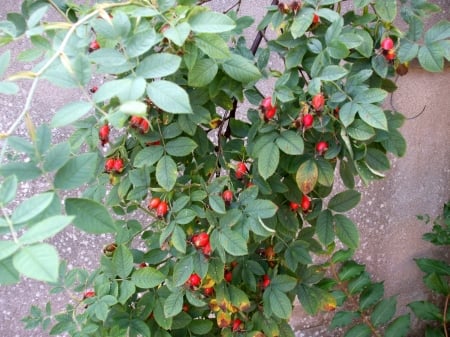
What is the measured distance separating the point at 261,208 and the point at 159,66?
0.31 metres

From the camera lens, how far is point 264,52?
78 centimetres

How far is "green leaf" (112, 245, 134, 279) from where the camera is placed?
829 millimetres

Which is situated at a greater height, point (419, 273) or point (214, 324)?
point (214, 324)

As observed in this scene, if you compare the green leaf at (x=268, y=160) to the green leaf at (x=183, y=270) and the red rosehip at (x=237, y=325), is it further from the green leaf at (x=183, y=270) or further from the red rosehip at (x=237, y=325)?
the red rosehip at (x=237, y=325)

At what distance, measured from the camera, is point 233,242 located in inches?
28.5

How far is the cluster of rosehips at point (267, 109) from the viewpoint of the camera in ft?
2.39

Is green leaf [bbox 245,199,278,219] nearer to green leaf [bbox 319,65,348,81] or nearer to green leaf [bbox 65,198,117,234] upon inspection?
green leaf [bbox 319,65,348,81]

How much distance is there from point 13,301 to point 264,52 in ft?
3.39

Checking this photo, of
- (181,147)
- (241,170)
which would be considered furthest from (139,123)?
(241,170)

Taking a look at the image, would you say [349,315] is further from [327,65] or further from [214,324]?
[327,65]

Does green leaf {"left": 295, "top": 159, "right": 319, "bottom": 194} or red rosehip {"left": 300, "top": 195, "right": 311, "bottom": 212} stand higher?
green leaf {"left": 295, "top": 159, "right": 319, "bottom": 194}

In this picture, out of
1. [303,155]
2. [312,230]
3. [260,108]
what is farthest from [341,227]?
[260,108]

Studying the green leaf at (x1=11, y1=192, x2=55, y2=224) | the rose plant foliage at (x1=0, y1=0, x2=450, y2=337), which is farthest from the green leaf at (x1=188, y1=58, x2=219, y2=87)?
the green leaf at (x1=11, y1=192, x2=55, y2=224)

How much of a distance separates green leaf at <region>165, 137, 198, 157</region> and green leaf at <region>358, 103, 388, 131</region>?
0.24 metres
